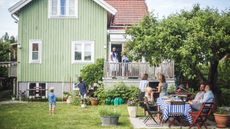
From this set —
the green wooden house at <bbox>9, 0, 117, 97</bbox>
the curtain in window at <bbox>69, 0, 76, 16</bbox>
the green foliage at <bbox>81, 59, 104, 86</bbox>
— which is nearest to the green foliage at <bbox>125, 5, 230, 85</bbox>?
the green foliage at <bbox>81, 59, 104, 86</bbox>

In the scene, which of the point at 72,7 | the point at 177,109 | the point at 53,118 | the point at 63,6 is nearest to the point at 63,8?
the point at 63,6

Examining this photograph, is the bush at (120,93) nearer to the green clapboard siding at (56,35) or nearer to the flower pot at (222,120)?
the green clapboard siding at (56,35)

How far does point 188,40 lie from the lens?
13852 millimetres

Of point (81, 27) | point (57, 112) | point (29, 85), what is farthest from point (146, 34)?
point (29, 85)

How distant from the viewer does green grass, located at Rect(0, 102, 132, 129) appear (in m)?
14.1

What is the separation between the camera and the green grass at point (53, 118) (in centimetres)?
1409

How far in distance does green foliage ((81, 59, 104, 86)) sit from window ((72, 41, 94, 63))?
1.65 meters

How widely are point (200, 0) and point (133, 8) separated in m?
11.8

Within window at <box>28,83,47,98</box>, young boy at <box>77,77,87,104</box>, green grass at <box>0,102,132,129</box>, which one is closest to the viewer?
green grass at <box>0,102,132,129</box>

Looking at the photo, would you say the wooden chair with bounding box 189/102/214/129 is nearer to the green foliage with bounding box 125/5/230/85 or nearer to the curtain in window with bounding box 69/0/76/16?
the green foliage with bounding box 125/5/230/85

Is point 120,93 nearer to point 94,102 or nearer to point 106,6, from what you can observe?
point 94,102

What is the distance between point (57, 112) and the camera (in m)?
18.2

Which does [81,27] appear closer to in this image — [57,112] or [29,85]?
[29,85]

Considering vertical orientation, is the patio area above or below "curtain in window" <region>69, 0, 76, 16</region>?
below
